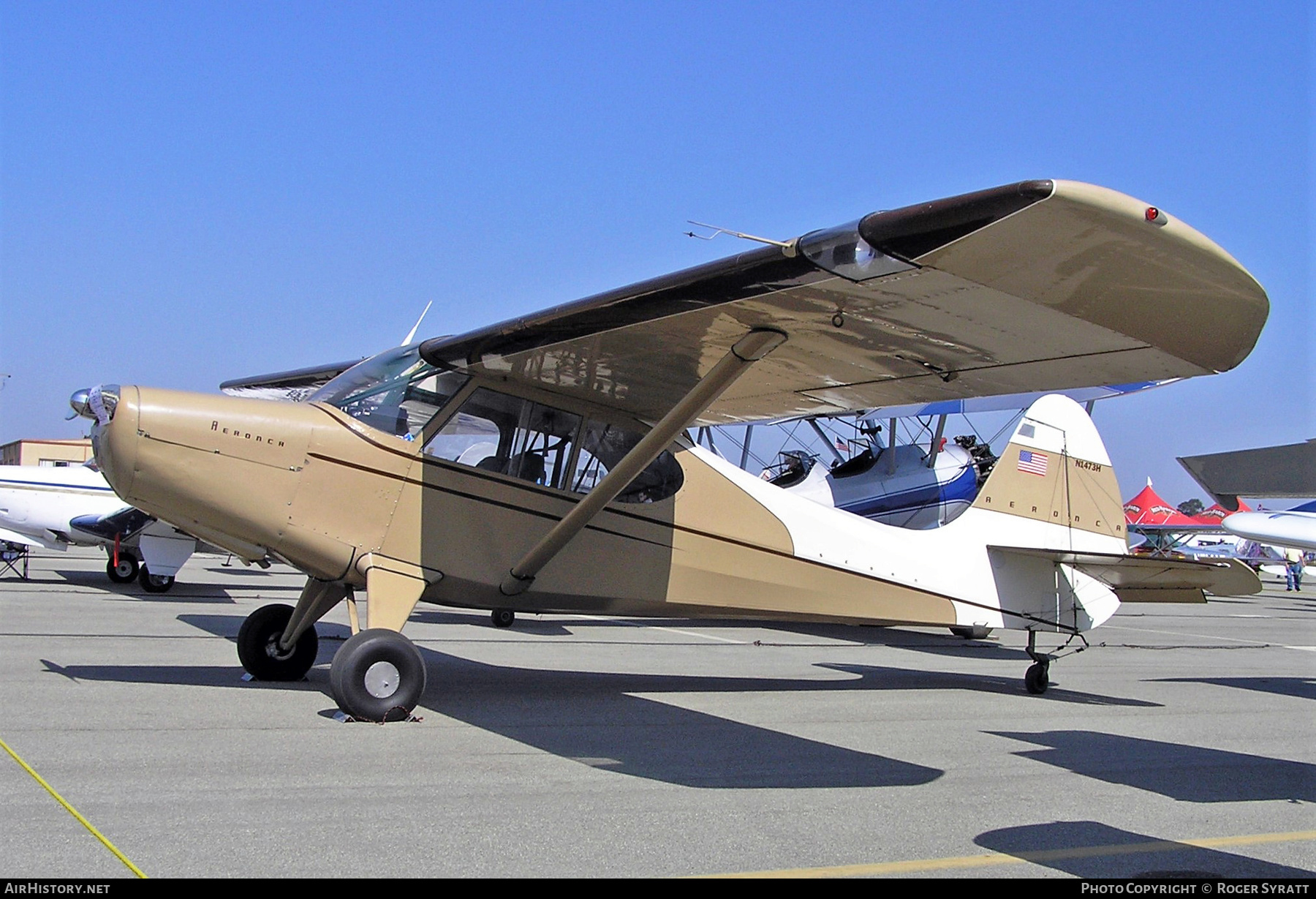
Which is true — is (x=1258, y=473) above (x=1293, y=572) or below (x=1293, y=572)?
below

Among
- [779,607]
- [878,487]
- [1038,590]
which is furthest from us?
[878,487]

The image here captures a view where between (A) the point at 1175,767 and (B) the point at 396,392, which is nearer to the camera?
(A) the point at 1175,767

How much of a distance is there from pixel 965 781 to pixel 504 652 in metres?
6.69

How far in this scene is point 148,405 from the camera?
272 inches

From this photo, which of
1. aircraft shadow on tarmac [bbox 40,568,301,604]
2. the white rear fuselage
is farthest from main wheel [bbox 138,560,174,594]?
the white rear fuselage

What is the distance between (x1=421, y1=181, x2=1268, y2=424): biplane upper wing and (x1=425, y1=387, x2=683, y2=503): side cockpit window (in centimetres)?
24

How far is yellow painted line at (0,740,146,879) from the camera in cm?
380

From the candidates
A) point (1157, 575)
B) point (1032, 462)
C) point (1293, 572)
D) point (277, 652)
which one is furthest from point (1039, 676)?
point (1293, 572)

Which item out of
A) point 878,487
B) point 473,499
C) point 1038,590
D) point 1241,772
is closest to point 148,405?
point 473,499

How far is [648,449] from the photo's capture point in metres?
7.32

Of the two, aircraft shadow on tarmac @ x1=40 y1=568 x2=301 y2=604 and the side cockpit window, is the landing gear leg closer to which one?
the side cockpit window

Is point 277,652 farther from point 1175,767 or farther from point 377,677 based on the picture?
point 1175,767

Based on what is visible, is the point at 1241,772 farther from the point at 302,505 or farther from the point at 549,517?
the point at 302,505

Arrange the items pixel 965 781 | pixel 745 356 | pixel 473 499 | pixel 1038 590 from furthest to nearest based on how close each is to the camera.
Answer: pixel 1038 590 < pixel 473 499 < pixel 745 356 < pixel 965 781
